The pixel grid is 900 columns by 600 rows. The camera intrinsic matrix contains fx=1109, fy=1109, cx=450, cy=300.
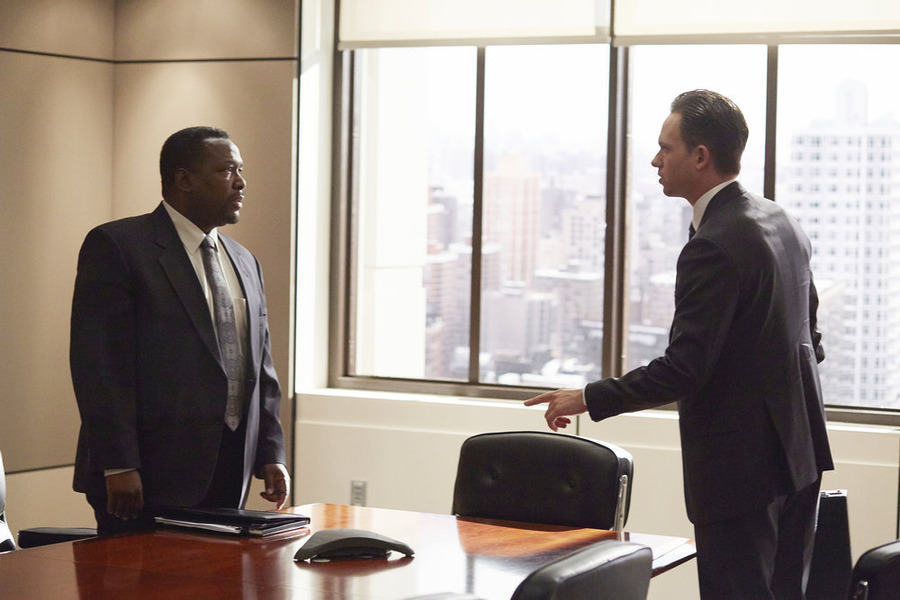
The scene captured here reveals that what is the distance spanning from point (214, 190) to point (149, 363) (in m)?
0.59

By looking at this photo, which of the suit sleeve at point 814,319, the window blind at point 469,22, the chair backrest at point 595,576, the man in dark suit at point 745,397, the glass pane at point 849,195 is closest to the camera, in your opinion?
the chair backrest at point 595,576

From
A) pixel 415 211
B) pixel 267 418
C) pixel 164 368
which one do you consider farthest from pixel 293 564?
pixel 415 211

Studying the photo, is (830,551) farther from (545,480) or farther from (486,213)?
(486,213)

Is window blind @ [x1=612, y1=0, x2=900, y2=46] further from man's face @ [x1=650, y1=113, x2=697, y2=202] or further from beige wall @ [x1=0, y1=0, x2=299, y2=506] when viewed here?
man's face @ [x1=650, y1=113, x2=697, y2=202]

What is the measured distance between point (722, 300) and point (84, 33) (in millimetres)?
4164

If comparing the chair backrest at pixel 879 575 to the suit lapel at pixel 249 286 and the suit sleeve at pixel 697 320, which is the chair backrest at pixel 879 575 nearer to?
the suit sleeve at pixel 697 320

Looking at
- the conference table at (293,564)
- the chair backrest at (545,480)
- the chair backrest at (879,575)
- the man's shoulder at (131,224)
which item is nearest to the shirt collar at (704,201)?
the chair backrest at (545,480)

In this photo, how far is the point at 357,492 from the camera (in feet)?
18.2

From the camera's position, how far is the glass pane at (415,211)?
5.64m

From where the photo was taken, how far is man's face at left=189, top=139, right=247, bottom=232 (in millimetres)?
3447

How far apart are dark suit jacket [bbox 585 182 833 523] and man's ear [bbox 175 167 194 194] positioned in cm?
156

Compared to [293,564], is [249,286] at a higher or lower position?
higher

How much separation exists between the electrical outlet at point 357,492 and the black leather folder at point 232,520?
256 centimetres

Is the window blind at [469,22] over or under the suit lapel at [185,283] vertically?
over
